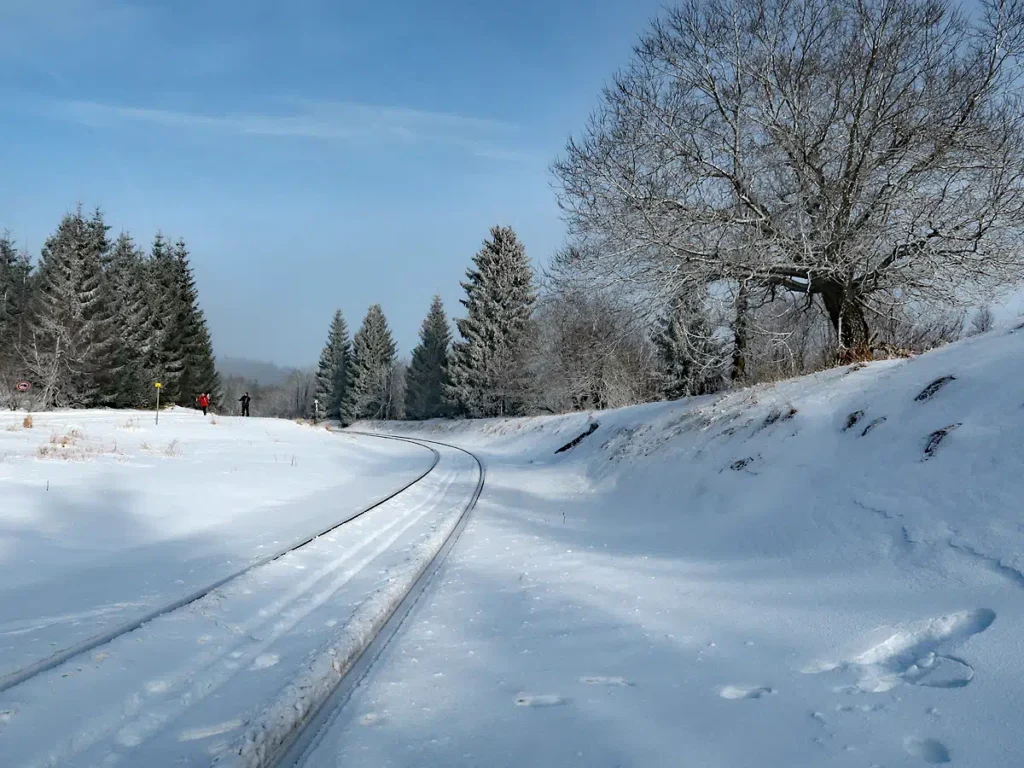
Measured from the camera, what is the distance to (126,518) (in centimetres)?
731

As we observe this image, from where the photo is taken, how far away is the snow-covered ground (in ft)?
13.9

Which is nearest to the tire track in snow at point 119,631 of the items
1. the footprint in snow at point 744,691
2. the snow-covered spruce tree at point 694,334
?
the footprint in snow at point 744,691

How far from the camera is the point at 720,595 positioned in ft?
15.2

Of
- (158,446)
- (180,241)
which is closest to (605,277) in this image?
(158,446)

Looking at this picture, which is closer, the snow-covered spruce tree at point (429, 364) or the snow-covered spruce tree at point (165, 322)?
the snow-covered spruce tree at point (165, 322)

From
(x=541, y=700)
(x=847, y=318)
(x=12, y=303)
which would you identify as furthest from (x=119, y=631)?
(x=12, y=303)

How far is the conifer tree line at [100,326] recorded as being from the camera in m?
30.9

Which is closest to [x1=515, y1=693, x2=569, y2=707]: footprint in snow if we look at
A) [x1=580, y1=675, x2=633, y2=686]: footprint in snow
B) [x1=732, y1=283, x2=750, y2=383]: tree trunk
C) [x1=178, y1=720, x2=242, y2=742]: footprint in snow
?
[x1=580, y1=675, x2=633, y2=686]: footprint in snow

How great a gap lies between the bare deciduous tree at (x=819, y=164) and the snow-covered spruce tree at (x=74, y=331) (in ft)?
100

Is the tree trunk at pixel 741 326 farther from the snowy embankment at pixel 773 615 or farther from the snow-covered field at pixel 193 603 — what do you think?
the snow-covered field at pixel 193 603

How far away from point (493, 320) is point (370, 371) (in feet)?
79.7

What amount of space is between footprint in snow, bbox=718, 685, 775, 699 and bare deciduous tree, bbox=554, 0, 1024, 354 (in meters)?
8.25

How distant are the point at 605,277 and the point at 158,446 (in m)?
11.9

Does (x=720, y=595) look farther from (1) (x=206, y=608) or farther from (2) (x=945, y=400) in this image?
(1) (x=206, y=608)
